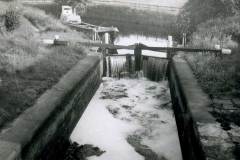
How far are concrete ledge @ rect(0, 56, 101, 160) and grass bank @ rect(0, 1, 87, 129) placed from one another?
21 cm

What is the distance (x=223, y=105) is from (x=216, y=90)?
3.36 feet

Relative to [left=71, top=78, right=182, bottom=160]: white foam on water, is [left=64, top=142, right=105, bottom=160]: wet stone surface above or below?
below

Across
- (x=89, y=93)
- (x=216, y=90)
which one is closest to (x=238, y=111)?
(x=216, y=90)

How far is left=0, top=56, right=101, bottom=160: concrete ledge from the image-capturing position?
16.3 ft

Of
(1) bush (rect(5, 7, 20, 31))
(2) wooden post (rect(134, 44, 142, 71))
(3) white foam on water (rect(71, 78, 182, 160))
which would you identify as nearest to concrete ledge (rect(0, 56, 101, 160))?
(3) white foam on water (rect(71, 78, 182, 160))

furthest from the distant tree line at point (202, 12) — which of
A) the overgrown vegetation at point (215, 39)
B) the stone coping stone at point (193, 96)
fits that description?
the stone coping stone at point (193, 96)

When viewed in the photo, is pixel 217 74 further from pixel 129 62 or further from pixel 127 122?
pixel 129 62

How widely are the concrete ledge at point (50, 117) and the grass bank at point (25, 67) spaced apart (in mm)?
207

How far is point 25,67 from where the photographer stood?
329 inches

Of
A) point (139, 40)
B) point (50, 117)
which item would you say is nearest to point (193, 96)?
point (50, 117)

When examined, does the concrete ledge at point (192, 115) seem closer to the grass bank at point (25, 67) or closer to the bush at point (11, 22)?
the grass bank at point (25, 67)

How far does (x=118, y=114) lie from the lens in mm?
9695

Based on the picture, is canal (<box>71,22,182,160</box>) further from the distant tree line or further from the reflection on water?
the distant tree line

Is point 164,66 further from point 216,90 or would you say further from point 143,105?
point 216,90
